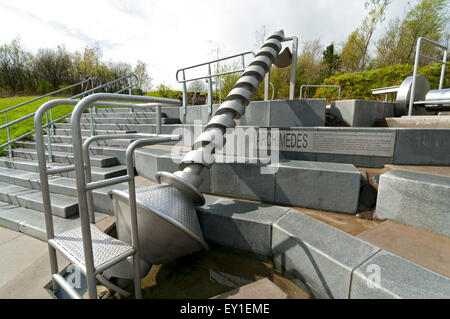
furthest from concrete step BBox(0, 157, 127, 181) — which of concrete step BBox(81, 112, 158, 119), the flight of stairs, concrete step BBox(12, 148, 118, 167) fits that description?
concrete step BBox(81, 112, 158, 119)

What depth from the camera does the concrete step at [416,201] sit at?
7.60ft

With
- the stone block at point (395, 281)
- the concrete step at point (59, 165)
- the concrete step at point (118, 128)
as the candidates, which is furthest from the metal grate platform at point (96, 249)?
the concrete step at point (118, 128)

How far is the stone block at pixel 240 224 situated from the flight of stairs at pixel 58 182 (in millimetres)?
1883

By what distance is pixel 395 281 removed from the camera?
1.57 metres

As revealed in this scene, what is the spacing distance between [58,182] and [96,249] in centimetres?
344

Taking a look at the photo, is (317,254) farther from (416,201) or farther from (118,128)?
(118,128)

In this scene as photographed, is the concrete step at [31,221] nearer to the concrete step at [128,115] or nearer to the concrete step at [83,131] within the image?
the concrete step at [83,131]

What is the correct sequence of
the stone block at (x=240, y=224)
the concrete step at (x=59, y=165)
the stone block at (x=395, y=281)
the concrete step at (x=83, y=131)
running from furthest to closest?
1. the concrete step at (x=83, y=131)
2. the concrete step at (x=59, y=165)
3. the stone block at (x=240, y=224)
4. the stone block at (x=395, y=281)

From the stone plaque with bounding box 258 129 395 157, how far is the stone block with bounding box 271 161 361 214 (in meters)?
0.75

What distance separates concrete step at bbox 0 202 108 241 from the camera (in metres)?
3.39

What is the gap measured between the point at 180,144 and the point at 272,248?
4.50m

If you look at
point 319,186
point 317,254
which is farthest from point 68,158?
point 317,254

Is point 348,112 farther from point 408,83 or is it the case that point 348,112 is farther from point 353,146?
point 408,83
